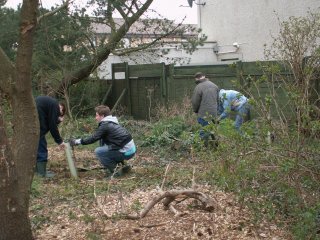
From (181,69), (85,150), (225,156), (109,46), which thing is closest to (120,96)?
(181,69)

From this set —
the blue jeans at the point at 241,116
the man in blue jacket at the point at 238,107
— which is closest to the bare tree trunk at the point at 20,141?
the man in blue jacket at the point at 238,107

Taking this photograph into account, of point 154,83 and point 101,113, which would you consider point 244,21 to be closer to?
point 154,83

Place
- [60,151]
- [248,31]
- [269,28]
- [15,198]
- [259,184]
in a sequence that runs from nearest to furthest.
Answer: [15,198], [259,184], [60,151], [269,28], [248,31]

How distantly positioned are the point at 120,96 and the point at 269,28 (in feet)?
21.8

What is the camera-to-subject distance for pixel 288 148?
4.29 meters

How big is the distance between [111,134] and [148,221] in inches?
112

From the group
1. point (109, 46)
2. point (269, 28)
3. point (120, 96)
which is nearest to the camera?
point (109, 46)

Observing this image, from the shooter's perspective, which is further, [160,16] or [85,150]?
[160,16]

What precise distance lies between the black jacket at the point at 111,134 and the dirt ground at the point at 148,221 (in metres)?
1.69

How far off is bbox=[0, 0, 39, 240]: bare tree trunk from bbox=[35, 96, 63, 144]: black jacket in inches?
125

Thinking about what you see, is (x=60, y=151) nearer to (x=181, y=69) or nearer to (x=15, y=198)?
(x=181, y=69)

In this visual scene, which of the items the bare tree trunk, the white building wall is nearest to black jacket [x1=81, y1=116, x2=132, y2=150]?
the bare tree trunk

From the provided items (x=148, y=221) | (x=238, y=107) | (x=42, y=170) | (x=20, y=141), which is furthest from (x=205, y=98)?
(x=20, y=141)

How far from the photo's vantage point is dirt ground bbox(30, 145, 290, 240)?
442 cm
